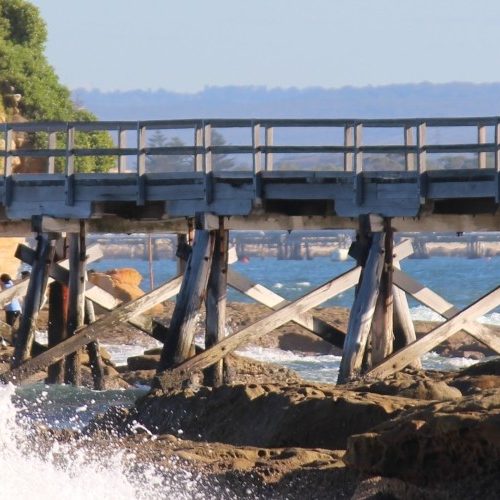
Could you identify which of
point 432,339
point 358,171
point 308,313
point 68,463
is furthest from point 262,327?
point 68,463

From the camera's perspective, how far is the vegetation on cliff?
4972cm

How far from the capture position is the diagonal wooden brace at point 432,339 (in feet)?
66.5

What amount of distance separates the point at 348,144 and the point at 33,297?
4.89 meters

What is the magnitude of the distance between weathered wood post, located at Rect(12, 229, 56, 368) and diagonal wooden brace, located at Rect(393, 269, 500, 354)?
511 centimetres

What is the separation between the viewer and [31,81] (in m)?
50.2

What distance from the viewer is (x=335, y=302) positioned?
239 ft

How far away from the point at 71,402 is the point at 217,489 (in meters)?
9.41

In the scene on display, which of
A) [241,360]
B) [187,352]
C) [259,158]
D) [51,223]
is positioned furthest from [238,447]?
[241,360]

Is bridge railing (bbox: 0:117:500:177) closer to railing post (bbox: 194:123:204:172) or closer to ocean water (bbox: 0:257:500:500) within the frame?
railing post (bbox: 194:123:204:172)

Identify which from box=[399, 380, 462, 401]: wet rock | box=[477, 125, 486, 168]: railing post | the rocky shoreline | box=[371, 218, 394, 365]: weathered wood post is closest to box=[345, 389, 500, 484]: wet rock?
the rocky shoreline

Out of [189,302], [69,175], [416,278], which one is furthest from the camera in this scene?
[416,278]

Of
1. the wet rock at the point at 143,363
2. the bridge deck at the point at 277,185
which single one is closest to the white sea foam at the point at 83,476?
the bridge deck at the point at 277,185

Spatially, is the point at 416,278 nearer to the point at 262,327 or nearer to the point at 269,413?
the point at 262,327

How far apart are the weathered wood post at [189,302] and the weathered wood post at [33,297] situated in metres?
2.59
